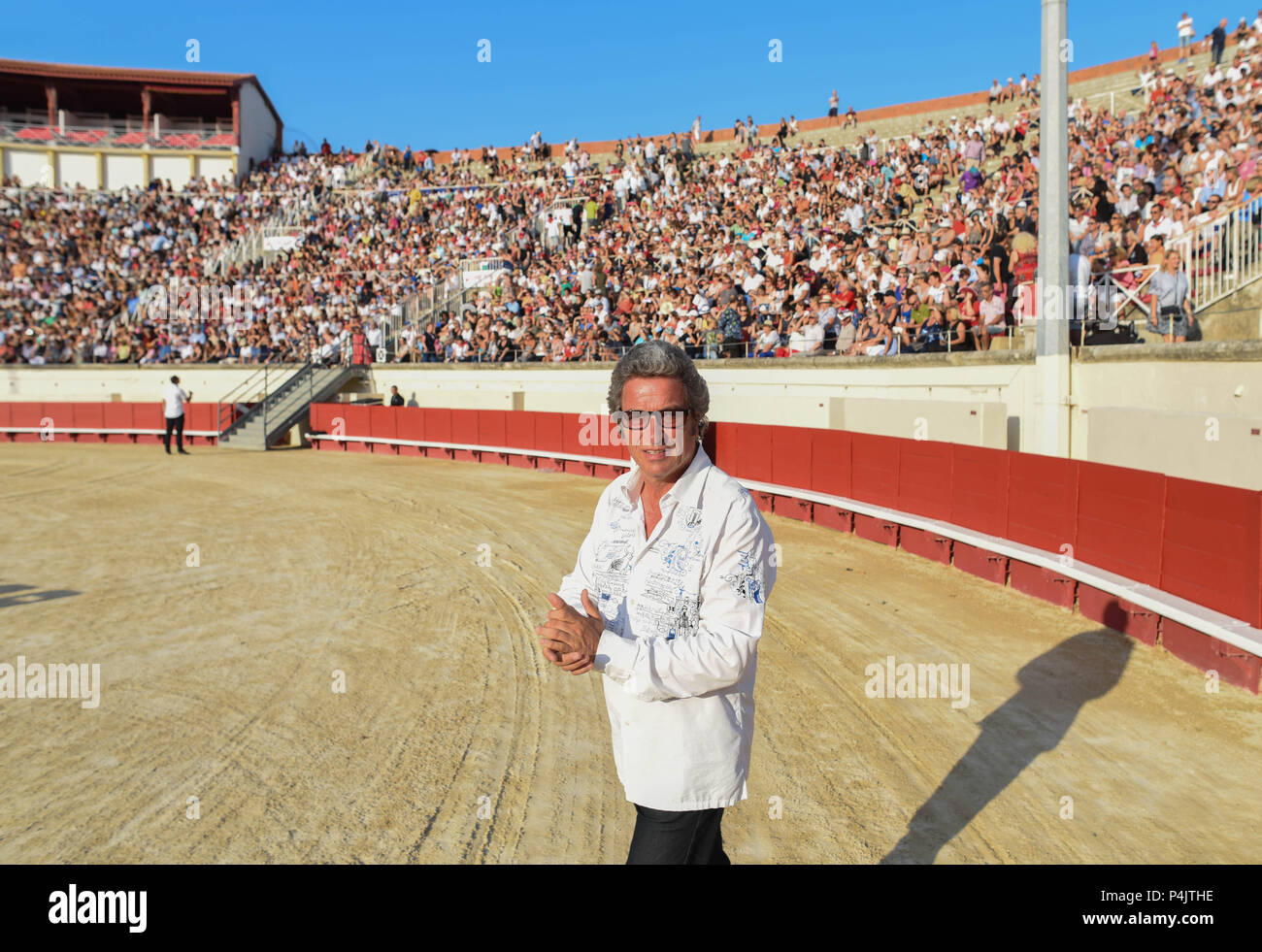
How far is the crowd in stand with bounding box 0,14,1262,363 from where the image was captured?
599 inches

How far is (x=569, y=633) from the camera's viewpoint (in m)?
2.24

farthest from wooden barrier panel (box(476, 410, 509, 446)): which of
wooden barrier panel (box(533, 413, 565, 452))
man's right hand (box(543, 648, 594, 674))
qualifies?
man's right hand (box(543, 648, 594, 674))

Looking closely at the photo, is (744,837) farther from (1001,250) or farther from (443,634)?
(1001,250)

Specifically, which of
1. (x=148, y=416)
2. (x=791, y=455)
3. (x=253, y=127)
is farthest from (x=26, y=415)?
(x=791, y=455)

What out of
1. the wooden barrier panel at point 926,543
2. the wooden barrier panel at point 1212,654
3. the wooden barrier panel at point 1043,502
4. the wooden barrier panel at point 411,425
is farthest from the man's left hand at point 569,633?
the wooden barrier panel at point 411,425

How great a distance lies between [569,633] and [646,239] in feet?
76.8

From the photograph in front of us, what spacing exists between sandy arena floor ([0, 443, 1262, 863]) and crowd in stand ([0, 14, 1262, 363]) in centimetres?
739

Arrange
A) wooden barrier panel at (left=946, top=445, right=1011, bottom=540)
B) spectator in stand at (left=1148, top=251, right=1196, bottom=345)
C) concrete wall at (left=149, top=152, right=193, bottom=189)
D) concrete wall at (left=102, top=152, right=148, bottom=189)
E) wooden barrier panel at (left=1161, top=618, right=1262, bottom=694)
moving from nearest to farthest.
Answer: wooden barrier panel at (left=1161, top=618, right=1262, bottom=694)
wooden barrier panel at (left=946, top=445, right=1011, bottom=540)
spectator in stand at (left=1148, top=251, right=1196, bottom=345)
concrete wall at (left=102, top=152, right=148, bottom=189)
concrete wall at (left=149, top=152, right=193, bottom=189)

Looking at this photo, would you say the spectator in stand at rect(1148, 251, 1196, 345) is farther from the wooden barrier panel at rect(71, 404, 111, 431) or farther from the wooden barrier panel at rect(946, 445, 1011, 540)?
the wooden barrier panel at rect(71, 404, 111, 431)

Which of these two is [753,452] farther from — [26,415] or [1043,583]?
[26,415]

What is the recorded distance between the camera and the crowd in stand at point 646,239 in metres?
15.2

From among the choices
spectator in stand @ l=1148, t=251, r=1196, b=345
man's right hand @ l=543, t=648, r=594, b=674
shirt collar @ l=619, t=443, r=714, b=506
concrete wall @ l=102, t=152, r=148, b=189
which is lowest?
man's right hand @ l=543, t=648, r=594, b=674

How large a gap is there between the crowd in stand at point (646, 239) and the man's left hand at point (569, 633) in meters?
12.2

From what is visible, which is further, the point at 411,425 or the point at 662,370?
the point at 411,425
